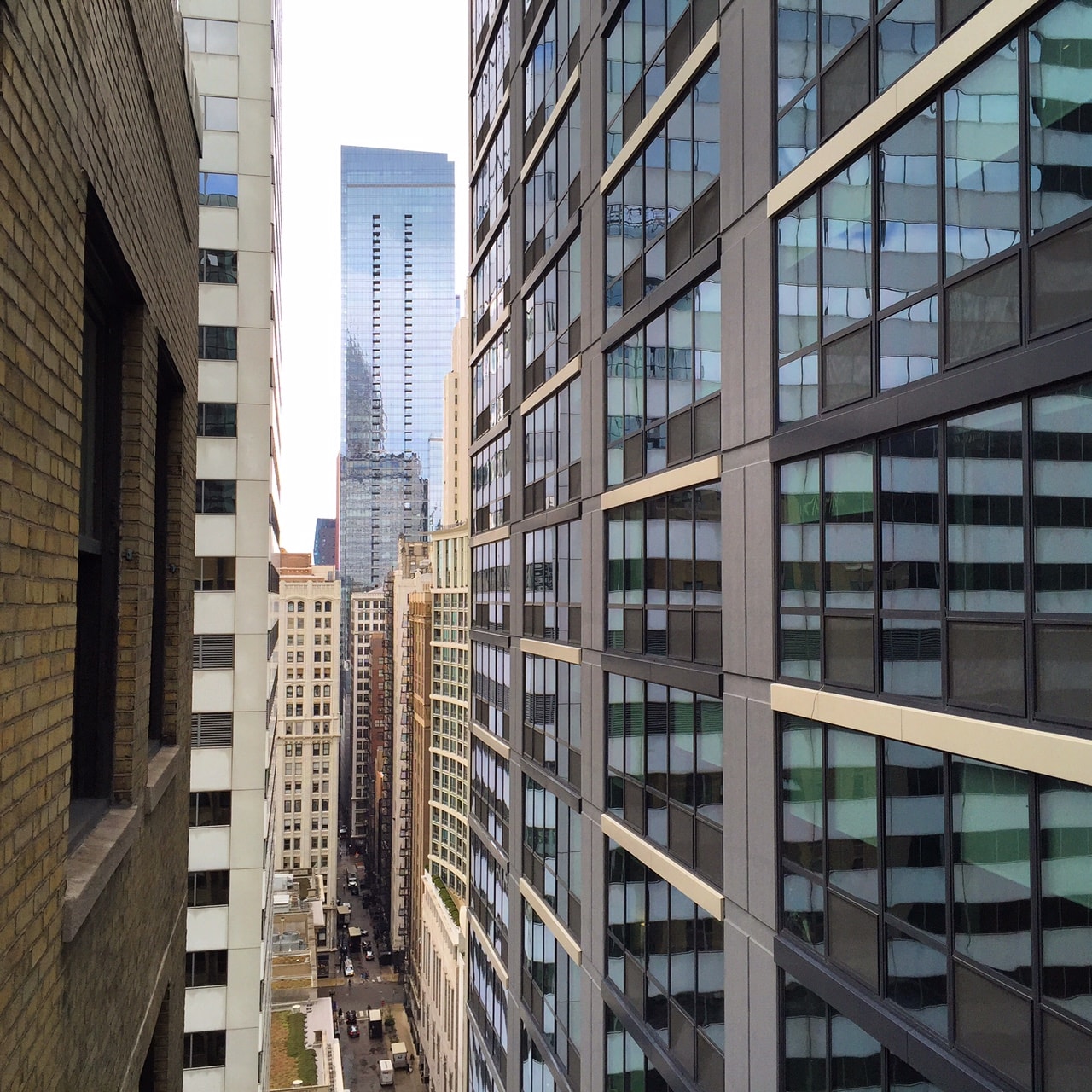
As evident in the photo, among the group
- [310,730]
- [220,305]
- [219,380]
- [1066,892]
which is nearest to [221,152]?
[220,305]

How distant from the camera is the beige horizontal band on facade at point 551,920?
1739cm

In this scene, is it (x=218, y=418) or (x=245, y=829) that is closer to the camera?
(x=245, y=829)

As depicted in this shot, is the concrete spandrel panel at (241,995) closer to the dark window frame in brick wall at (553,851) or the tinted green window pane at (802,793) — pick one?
the dark window frame in brick wall at (553,851)

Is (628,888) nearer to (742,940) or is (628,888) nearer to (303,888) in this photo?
(742,940)

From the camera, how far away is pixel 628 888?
580 inches

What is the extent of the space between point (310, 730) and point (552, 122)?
9425 centimetres

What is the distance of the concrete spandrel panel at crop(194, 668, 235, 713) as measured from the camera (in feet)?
83.4

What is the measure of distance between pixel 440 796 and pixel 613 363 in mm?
63884

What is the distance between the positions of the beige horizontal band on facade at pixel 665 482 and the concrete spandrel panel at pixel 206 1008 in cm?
1797

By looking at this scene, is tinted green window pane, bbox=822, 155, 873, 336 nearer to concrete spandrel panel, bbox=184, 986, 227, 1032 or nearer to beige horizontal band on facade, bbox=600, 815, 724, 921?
beige horizontal band on facade, bbox=600, 815, 724, 921

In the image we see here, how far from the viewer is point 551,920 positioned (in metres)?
19.0

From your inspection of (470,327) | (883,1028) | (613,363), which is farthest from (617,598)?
(470,327)

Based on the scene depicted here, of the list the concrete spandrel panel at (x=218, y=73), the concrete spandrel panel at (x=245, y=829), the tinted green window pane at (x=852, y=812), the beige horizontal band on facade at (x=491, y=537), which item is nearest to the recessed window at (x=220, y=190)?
the concrete spandrel panel at (x=218, y=73)

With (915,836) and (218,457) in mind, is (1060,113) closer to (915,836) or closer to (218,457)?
(915,836)
